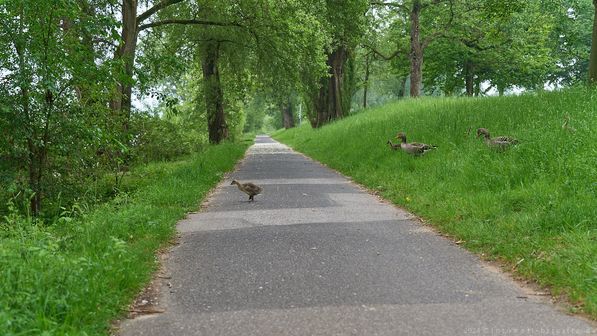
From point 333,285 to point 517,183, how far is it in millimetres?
4338

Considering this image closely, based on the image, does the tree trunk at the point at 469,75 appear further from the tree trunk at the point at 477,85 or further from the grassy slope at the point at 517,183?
the grassy slope at the point at 517,183

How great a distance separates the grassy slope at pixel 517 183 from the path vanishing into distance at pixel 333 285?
0.39 meters

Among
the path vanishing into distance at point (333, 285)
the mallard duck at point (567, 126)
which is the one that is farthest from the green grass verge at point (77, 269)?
the mallard duck at point (567, 126)

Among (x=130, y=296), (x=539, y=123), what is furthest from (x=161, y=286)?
(x=539, y=123)

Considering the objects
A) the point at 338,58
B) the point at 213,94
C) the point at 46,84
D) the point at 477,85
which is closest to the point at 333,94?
the point at 338,58

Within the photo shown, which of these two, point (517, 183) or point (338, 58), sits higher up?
point (338, 58)

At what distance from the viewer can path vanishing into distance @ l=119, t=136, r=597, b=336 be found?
13.3ft

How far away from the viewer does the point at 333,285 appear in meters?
4.98

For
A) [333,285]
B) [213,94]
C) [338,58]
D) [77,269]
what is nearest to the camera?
[77,269]

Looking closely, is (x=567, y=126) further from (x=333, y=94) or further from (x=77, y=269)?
(x=333, y=94)

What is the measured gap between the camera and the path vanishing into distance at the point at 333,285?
4.05m

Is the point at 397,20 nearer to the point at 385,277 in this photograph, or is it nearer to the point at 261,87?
the point at 261,87

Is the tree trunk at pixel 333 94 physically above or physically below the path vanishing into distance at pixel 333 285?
above

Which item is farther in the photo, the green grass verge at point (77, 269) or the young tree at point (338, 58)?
the young tree at point (338, 58)
